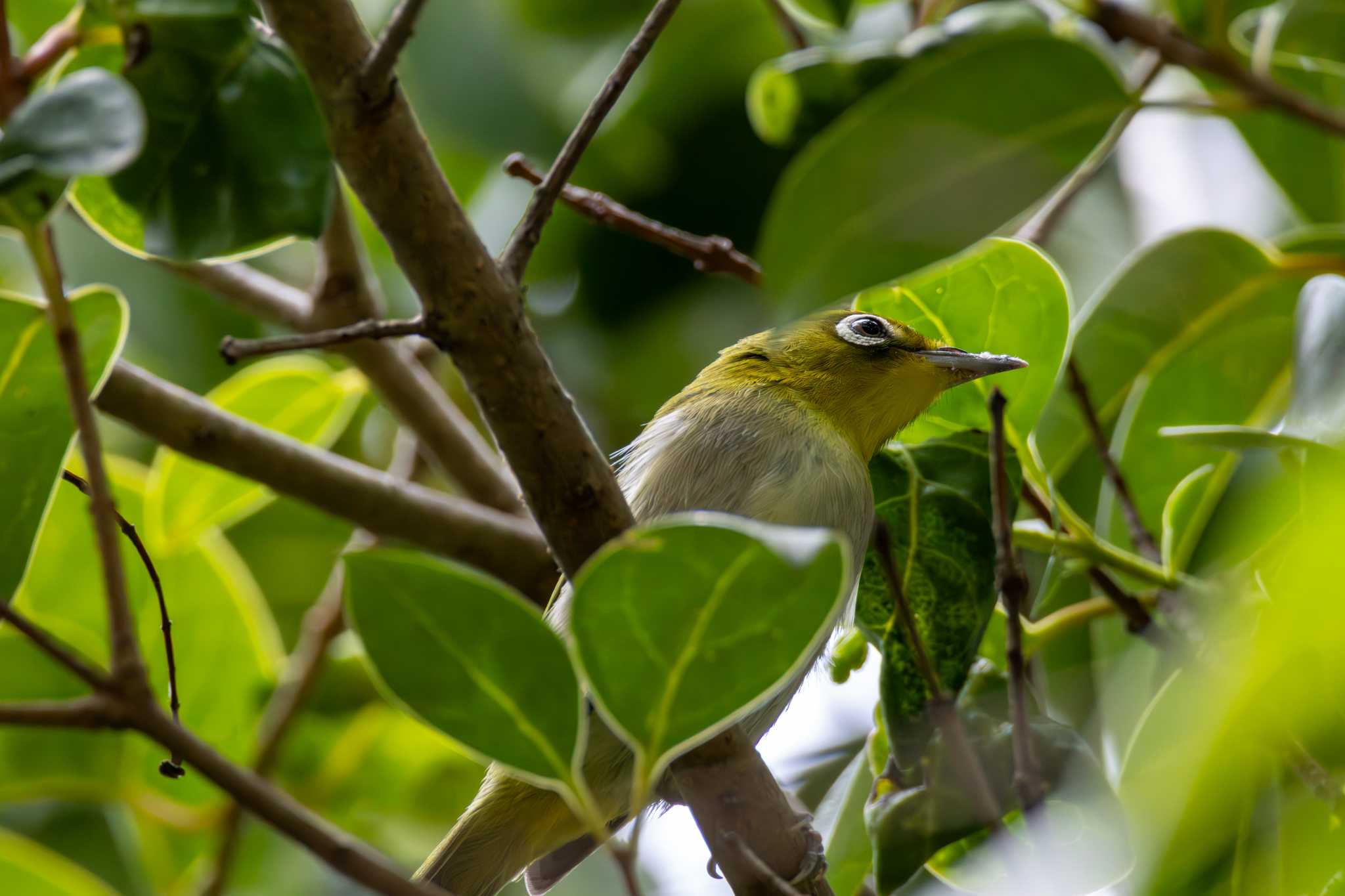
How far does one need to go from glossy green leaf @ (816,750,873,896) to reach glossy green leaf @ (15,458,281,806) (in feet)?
5.89

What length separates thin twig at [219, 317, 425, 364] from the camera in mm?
1635

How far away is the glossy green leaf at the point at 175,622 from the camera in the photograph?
131 inches

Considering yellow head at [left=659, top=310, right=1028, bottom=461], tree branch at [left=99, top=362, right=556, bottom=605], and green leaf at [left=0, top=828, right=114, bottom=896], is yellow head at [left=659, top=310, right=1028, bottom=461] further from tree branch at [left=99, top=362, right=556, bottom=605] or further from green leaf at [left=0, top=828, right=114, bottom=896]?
green leaf at [left=0, top=828, right=114, bottom=896]

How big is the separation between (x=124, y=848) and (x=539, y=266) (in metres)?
2.37

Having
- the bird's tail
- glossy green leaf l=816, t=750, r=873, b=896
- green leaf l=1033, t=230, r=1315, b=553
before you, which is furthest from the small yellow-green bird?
glossy green leaf l=816, t=750, r=873, b=896

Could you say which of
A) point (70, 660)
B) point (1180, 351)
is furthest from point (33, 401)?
point (1180, 351)

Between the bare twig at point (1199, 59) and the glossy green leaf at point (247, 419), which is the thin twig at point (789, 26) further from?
the glossy green leaf at point (247, 419)

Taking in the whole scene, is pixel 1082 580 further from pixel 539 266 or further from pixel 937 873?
pixel 539 266

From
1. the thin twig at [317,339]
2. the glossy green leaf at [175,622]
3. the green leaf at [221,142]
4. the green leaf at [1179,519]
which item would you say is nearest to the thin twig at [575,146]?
the thin twig at [317,339]

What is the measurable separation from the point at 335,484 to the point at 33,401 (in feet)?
3.62

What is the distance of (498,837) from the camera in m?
3.02

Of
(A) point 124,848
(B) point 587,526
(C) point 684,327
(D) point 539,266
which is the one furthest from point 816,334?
(A) point 124,848

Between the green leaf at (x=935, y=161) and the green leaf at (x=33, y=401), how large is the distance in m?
1.15

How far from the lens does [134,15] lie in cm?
175
